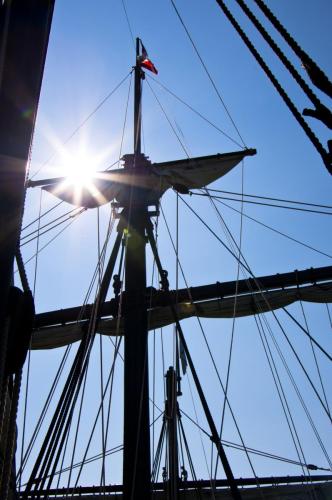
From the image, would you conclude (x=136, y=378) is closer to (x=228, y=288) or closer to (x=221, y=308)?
(x=228, y=288)

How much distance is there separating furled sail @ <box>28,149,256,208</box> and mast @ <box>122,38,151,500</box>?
4.99 feet

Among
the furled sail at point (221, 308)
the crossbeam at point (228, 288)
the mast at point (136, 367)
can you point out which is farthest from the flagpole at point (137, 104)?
the furled sail at point (221, 308)

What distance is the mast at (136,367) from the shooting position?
19.2 ft

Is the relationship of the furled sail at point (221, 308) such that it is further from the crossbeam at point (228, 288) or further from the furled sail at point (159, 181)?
the furled sail at point (159, 181)

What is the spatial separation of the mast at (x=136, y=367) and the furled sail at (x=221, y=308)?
2867 millimetres

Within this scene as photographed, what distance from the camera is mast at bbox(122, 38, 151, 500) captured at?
19.2ft

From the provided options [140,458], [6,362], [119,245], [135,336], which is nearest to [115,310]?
[119,245]

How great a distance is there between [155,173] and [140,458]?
473 centimetres

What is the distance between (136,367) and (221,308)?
447cm

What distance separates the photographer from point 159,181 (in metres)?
9.51

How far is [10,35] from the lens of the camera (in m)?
2.43

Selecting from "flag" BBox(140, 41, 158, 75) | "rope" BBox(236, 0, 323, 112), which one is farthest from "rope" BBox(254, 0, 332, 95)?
"flag" BBox(140, 41, 158, 75)

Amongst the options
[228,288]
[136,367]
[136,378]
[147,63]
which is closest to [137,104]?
[147,63]

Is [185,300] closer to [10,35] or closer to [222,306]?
[222,306]
